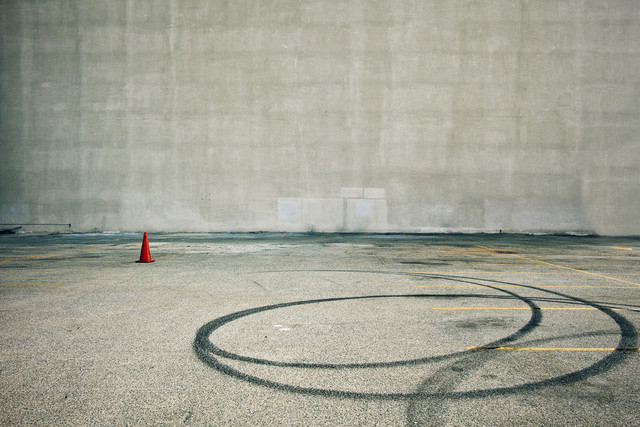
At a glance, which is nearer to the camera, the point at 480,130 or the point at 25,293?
the point at 25,293

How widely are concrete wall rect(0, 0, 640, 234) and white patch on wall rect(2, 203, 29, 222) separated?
11 centimetres

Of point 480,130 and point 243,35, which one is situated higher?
point 243,35

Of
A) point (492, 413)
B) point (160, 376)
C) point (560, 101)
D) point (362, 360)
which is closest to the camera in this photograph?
point (492, 413)

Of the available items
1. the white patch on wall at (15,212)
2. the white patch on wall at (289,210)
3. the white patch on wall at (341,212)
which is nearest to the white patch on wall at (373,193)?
the white patch on wall at (341,212)

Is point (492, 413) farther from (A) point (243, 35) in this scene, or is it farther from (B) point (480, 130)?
(A) point (243, 35)

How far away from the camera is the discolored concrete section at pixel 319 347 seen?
338cm

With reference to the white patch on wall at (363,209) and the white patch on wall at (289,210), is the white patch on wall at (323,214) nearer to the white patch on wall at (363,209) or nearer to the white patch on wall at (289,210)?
the white patch on wall at (289,210)

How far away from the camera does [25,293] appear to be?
7.88 metres

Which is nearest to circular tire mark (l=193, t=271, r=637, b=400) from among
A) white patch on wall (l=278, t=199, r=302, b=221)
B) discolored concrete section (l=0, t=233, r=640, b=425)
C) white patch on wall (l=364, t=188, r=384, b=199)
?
discolored concrete section (l=0, t=233, r=640, b=425)

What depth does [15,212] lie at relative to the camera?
81.2 ft

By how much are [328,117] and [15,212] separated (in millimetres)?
18020

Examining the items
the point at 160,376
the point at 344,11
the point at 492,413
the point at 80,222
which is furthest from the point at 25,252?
the point at 344,11

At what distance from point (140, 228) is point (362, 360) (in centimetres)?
2243

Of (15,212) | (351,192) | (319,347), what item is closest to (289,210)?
(351,192)
